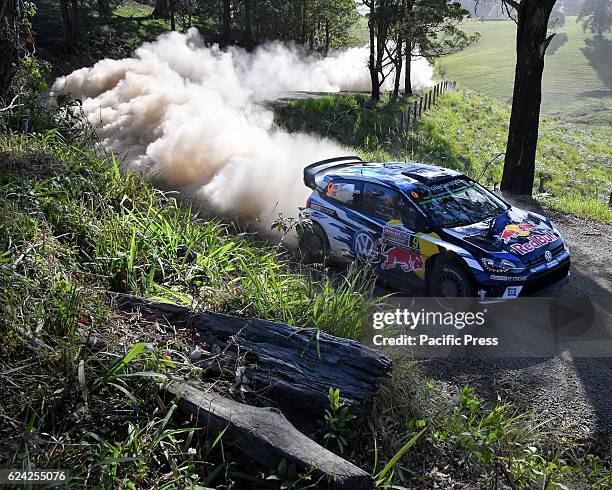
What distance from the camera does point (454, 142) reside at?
2298 centimetres

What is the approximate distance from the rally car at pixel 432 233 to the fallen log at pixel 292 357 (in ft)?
6.82

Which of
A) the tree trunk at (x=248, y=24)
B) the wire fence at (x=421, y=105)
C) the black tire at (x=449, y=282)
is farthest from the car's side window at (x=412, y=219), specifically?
the tree trunk at (x=248, y=24)

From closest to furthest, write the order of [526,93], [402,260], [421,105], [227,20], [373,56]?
[402,260], [526,93], [373,56], [421,105], [227,20]

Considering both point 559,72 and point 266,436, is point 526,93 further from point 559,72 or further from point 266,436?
point 559,72

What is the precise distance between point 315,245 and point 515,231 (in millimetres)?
2756

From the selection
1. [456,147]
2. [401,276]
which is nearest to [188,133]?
[401,276]

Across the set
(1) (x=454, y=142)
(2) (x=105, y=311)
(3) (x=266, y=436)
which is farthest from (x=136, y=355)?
(1) (x=454, y=142)

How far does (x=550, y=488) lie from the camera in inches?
145

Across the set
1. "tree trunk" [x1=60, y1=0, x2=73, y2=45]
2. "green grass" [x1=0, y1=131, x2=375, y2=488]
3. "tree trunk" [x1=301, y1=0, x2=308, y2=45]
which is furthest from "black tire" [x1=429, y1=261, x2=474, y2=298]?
"tree trunk" [x1=301, y1=0, x2=308, y2=45]

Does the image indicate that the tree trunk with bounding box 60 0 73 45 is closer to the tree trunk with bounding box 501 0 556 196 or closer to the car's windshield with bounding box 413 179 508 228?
the tree trunk with bounding box 501 0 556 196

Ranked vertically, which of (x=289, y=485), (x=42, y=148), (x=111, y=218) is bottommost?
(x=289, y=485)

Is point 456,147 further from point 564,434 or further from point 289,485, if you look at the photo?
point 289,485

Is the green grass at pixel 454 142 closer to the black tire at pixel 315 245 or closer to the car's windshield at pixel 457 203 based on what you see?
the car's windshield at pixel 457 203

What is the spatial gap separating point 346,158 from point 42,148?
469 centimetres
